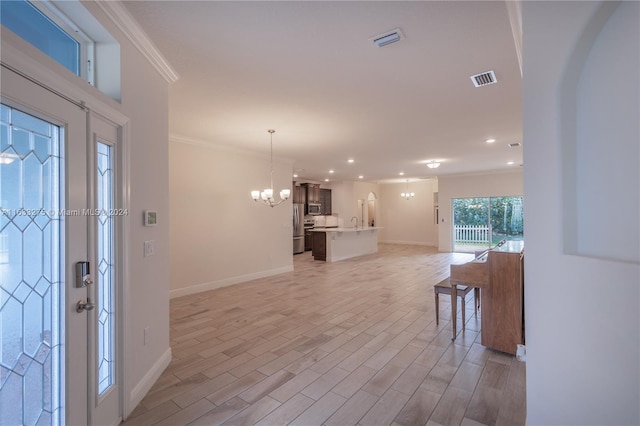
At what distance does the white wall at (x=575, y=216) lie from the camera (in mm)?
1229

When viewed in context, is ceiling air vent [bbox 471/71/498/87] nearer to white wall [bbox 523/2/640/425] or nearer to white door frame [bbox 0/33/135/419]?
white wall [bbox 523/2/640/425]

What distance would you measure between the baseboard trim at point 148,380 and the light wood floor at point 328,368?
0.06m

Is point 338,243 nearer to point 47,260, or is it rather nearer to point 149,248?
point 149,248

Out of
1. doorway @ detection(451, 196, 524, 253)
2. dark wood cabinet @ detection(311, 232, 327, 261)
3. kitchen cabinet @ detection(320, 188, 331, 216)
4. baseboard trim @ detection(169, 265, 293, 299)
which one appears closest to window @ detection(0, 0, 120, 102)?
baseboard trim @ detection(169, 265, 293, 299)

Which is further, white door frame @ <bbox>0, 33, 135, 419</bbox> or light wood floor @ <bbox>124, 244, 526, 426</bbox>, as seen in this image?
light wood floor @ <bbox>124, 244, 526, 426</bbox>

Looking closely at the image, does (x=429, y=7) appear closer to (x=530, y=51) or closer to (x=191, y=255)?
(x=530, y=51)

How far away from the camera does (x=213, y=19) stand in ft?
6.51

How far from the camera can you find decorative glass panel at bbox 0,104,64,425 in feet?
4.17

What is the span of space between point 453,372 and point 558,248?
1.63 meters

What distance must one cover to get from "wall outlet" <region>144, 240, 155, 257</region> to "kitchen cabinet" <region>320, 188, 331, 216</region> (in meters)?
9.35

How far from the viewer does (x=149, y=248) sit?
240cm

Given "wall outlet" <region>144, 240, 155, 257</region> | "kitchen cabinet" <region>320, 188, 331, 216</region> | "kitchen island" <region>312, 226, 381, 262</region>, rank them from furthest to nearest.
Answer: "kitchen cabinet" <region>320, 188, 331, 216</region> < "kitchen island" <region>312, 226, 381, 262</region> < "wall outlet" <region>144, 240, 155, 257</region>

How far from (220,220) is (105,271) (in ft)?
A: 12.3

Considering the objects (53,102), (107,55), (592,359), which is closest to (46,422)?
(53,102)
